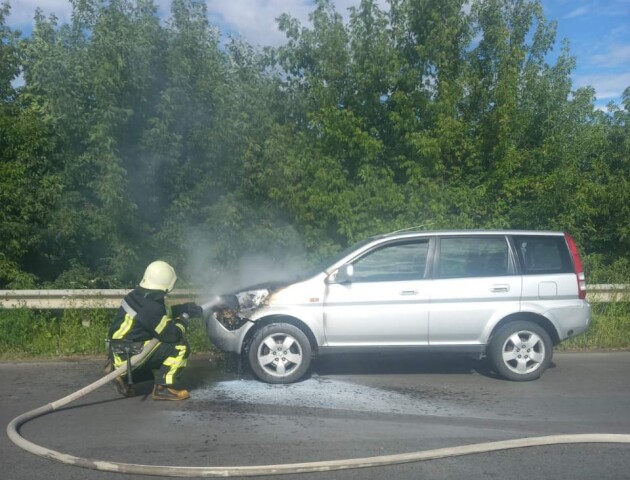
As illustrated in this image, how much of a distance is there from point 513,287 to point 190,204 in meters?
5.92

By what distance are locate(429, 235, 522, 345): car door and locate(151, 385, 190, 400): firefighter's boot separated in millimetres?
2827

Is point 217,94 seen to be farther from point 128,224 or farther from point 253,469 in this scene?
point 253,469

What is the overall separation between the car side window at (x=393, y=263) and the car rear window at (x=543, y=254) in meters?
1.15

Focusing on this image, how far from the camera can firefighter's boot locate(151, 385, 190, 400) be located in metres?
7.02

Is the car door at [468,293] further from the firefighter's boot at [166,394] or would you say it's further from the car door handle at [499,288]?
the firefighter's boot at [166,394]

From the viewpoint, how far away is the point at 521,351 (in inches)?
314

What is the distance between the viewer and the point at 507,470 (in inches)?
199

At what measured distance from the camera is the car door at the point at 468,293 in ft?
25.7

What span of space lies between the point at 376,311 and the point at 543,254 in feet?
7.06

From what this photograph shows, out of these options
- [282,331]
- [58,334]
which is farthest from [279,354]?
[58,334]

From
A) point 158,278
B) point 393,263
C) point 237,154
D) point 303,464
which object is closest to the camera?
point 303,464

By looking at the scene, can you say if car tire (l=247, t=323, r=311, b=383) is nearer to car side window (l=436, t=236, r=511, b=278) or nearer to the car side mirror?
the car side mirror

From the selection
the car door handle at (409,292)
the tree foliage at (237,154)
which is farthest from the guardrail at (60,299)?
the car door handle at (409,292)

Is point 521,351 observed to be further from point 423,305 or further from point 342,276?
point 342,276
